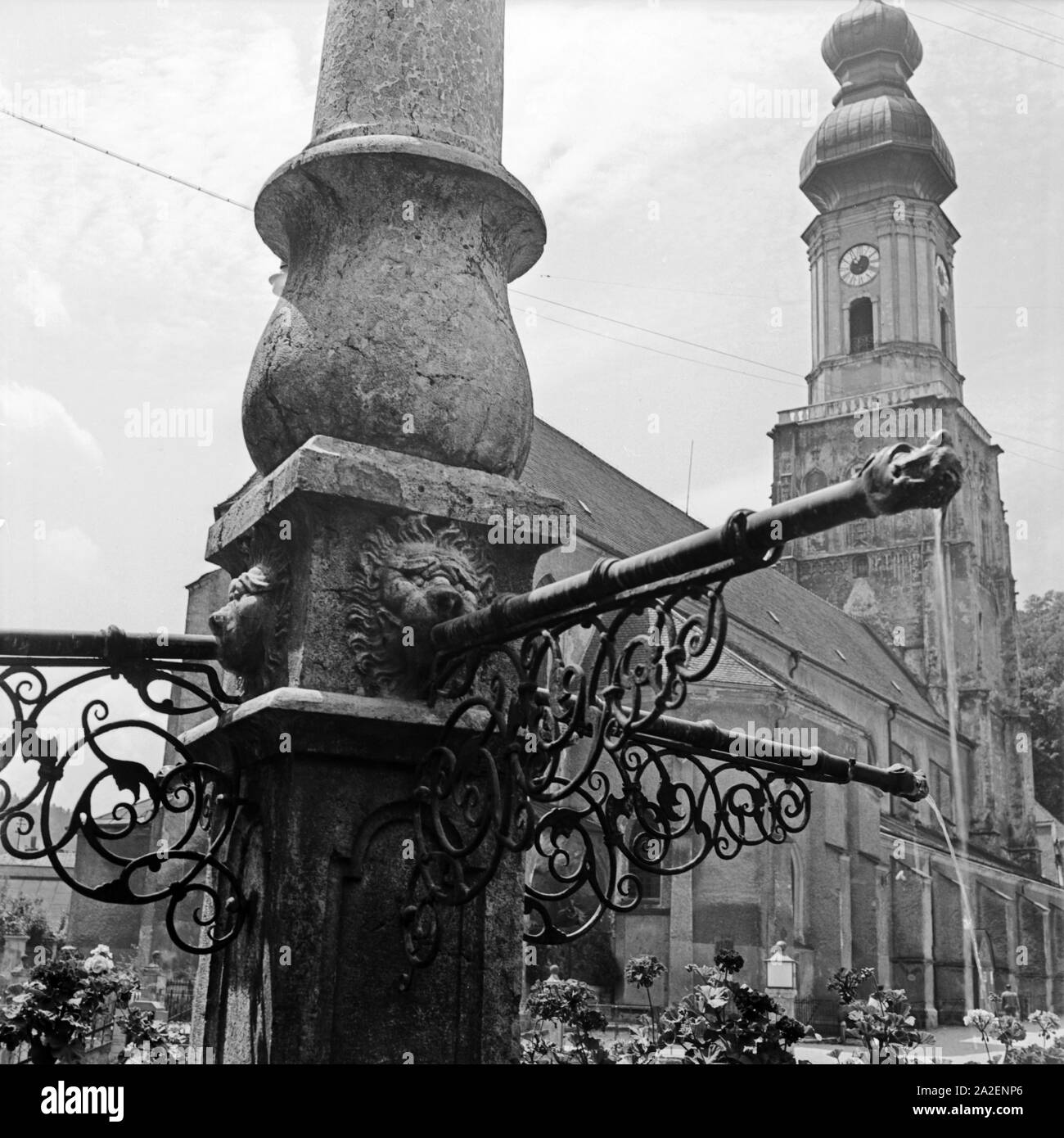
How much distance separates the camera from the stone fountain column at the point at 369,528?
2436mm

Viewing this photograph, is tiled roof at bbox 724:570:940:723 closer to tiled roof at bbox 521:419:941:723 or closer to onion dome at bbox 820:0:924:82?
tiled roof at bbox 521:419:941:723

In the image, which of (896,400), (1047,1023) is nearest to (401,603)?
(1047,1023)

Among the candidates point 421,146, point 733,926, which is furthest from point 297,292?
point 733,926

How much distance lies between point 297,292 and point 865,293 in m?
46.8

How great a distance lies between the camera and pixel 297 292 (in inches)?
112

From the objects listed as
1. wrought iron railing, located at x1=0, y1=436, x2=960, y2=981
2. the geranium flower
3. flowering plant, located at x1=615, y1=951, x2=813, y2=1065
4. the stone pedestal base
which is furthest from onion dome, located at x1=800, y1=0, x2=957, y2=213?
the stone pedestal base

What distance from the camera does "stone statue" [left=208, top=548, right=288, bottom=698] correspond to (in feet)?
8.62

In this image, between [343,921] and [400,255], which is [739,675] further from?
[343,921]

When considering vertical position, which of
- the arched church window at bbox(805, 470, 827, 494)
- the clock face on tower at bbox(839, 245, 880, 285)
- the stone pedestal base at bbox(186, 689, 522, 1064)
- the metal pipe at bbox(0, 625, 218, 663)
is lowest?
the stone pedestal base at bbox(186, 689, 522, 1064)

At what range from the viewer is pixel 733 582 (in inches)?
1489

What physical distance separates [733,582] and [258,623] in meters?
35.7

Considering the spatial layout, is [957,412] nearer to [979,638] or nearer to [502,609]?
[979,638]

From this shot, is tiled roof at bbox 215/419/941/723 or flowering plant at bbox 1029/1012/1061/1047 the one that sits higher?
tiled roof at bbox 215/419/941/723

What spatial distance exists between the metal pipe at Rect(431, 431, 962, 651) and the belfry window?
46.5 m
